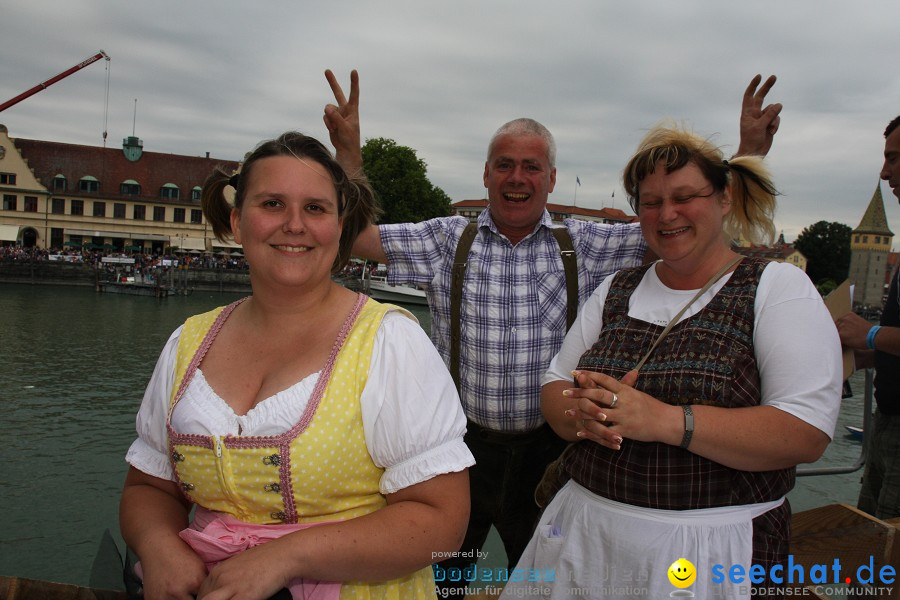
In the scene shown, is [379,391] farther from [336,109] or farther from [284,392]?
[336,109]

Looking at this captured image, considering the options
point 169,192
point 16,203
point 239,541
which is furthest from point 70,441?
point 16,203

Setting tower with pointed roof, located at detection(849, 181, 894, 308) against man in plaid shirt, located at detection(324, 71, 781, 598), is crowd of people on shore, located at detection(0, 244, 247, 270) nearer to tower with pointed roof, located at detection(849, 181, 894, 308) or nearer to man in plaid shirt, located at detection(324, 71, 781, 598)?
man in plaid shirt, located at detection(324, 71, 781, 598)

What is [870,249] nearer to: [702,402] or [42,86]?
[42,86]

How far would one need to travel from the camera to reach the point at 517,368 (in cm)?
276

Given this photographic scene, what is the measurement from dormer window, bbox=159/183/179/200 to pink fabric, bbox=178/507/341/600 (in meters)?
55.5

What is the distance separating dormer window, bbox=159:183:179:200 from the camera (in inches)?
2052

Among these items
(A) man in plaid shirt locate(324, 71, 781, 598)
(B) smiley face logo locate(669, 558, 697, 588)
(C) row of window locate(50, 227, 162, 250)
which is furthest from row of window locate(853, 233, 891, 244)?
(B) smiley face logo locate(669, 558, 697, 588)

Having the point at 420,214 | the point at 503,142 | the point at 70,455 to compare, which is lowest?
the point at 70,455

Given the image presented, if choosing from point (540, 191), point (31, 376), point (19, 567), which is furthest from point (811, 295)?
point (31, 376)

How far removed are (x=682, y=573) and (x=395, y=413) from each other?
866 millimetres

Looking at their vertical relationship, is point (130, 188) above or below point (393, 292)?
above

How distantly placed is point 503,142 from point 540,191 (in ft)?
0.90

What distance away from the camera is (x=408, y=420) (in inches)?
59.7

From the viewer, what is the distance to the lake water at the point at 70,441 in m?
6.65
